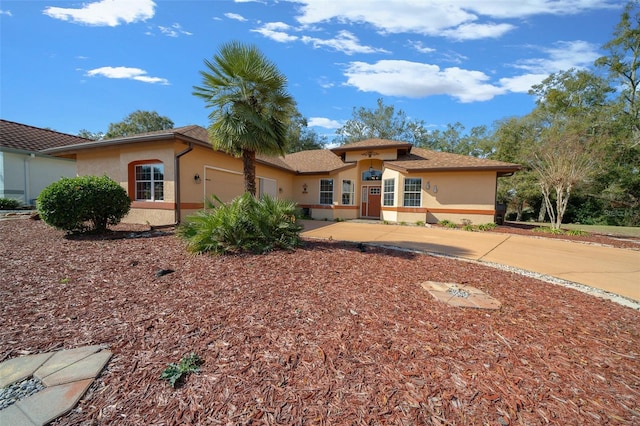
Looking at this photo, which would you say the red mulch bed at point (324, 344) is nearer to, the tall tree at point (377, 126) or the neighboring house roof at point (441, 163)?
the neighboring house roof at point (441, 163)

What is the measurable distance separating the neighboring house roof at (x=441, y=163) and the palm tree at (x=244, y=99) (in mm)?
10367

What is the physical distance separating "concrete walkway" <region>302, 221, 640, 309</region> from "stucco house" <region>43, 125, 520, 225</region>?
4869 millimetres

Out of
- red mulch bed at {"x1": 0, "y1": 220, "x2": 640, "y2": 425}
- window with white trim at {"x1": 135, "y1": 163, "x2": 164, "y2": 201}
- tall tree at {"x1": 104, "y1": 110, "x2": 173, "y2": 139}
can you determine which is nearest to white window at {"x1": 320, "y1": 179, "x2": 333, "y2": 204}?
window with white trim at {"x1": 135, "y1": 163, "x2": 164, "y2": 201}

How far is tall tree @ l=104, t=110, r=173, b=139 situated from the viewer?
34.3 meters

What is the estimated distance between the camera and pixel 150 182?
38.3 feet

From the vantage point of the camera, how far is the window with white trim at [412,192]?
16.1 metres

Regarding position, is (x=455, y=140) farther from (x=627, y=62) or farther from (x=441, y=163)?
(x=441, y=163)

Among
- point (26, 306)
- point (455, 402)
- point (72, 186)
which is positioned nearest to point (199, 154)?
point (72, 186)

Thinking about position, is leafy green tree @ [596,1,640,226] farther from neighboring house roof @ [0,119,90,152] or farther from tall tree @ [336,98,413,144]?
neighboring house roof @ [0,119,90,152]

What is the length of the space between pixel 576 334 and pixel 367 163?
16.0 metres

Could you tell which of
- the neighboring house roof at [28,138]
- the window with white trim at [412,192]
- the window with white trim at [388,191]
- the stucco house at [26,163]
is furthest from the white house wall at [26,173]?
the window with white trim at [412,192]

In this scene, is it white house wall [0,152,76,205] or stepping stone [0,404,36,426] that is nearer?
stepping stone [0,404,36,426]

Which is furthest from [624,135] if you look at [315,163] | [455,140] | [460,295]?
[460,295]

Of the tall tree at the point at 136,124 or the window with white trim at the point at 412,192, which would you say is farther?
the tall tree at the point at 136,124
